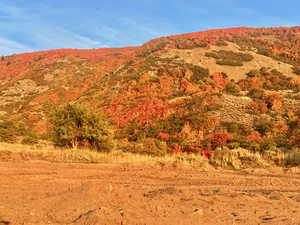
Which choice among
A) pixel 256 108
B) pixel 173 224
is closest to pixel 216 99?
pixel 256 108

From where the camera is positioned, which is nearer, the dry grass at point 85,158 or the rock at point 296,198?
the rock at point 296,198

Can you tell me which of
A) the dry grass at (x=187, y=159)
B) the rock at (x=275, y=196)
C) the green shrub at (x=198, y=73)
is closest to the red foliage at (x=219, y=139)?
the dry grass at (x=187, y=159)

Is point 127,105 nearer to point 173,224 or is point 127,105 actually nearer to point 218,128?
point 218,128

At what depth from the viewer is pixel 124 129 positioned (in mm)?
23172

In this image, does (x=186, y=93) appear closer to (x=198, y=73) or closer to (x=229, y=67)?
(x=198, y=73)

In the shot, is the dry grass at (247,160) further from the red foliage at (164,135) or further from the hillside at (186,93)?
the red foliage at (164,135)

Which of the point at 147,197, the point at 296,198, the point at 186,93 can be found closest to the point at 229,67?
the point at 186,93

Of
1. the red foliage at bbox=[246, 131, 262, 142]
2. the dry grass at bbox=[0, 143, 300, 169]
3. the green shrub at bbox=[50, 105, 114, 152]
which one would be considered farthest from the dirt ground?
the red foliage at bbox=[246, 131, 262, 142]

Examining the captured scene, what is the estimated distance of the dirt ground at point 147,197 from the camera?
4.75 metres

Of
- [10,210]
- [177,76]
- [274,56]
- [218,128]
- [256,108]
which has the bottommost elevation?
[10,210]

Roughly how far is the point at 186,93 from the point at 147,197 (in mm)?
23252

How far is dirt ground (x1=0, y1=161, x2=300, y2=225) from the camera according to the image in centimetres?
475

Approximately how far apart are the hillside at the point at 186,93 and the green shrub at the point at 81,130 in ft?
6.35

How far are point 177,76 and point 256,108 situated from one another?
39.1ft
